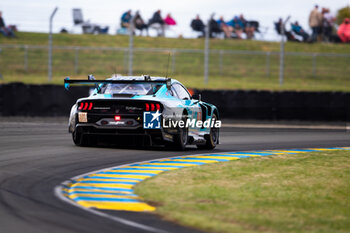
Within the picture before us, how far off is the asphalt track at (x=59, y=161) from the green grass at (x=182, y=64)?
10808 mm

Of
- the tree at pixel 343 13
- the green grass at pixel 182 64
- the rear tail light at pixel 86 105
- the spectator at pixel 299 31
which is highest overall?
the tree at pixel 343 13

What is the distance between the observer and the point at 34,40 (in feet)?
132

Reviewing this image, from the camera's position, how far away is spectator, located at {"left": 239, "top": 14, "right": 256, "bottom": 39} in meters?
38.8

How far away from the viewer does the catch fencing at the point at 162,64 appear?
34.4 metres

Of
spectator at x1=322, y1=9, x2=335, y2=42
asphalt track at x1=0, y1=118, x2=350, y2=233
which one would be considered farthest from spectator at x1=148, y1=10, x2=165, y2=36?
asphalt track at x1=0, y1=118, x2=350, y2=233

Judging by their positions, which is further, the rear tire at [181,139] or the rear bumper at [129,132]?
the rear tire at [181,139]

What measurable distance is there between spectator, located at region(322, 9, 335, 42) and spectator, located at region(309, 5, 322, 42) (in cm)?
38

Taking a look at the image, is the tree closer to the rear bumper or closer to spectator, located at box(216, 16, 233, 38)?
spectator, located at box(216, 16, 233, 38)

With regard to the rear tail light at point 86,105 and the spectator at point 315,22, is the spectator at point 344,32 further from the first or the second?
the rear tail light at point 86,105

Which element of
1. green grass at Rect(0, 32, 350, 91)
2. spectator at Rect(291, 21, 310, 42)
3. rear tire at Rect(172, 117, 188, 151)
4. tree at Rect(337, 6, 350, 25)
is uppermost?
tree at Rect(337, 6, 350, 25)

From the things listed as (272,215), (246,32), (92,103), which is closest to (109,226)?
(272,215)

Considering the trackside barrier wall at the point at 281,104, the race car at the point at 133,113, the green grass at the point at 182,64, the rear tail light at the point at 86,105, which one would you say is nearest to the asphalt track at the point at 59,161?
the race car at the point at 133,113

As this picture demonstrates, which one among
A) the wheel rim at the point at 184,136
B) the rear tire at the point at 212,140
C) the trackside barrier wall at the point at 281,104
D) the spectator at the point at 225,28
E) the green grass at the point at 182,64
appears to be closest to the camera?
the wheel rim at the point at 184,136

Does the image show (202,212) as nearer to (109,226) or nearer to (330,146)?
(109,226)
